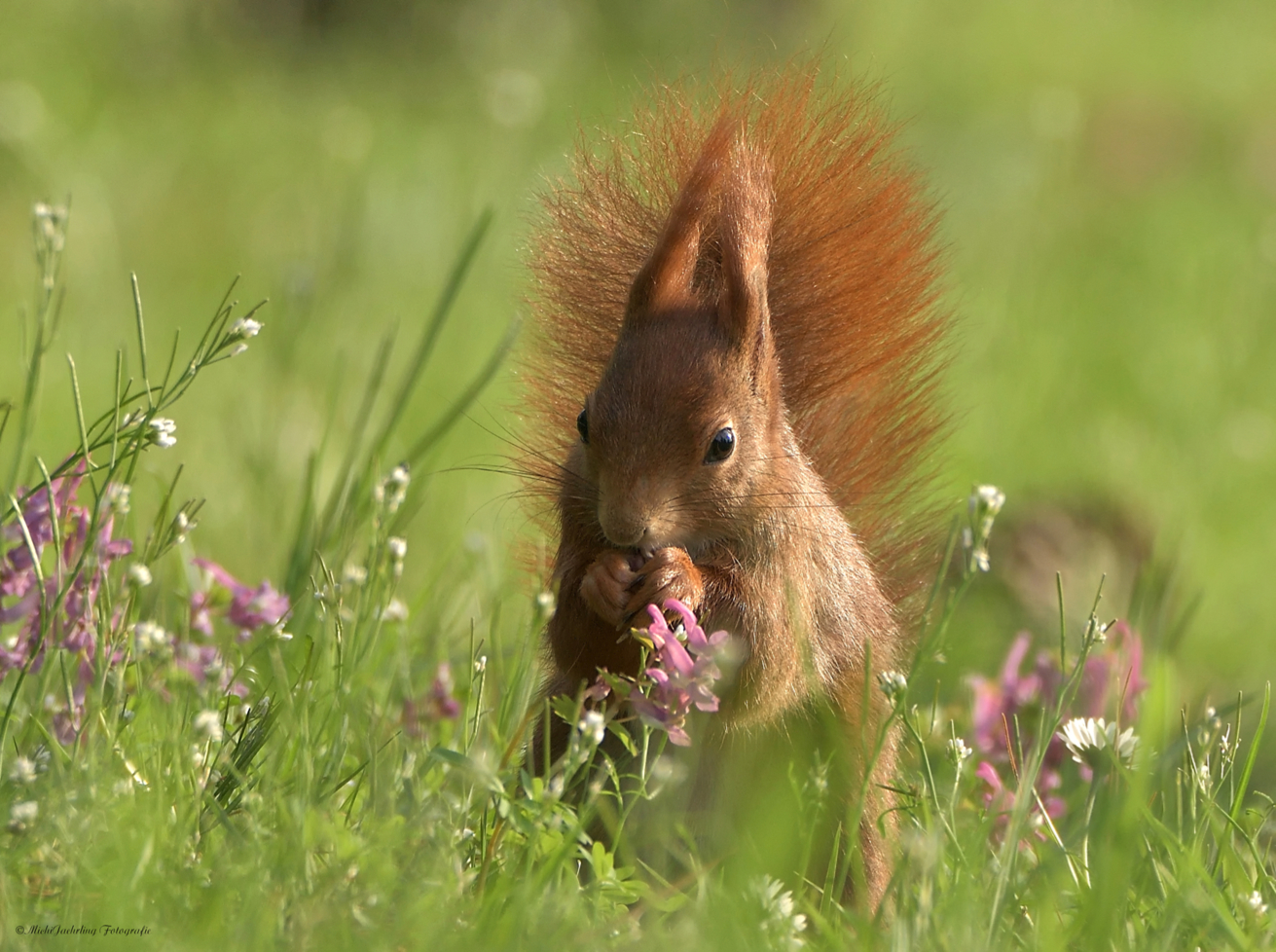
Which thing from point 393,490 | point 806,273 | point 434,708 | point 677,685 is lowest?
point 434,708

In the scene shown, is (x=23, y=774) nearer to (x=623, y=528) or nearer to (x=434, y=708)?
(x=434, y=708)

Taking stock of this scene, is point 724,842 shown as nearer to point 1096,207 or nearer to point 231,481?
point 231,481

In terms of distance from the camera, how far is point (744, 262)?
199 centimetres

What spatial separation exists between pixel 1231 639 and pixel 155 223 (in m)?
4.31

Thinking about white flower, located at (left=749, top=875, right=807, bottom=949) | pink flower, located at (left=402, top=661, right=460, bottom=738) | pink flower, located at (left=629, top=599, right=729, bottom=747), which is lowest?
pink flower, located at (left=402, top=661, right=460, bottom=738)

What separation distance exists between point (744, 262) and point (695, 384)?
0.18m

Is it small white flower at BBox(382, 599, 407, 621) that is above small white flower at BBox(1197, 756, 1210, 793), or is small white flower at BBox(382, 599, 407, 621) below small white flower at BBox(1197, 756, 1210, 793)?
below

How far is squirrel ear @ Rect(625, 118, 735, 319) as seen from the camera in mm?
2006

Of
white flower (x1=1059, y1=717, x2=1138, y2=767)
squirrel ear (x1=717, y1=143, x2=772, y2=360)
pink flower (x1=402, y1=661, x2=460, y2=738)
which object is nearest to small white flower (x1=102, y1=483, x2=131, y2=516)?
pink flower (x1=402, y1=661, x2=460, y2=738)

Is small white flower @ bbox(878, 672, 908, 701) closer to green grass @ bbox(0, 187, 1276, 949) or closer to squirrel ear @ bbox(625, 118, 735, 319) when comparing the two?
green grass @ bbox(0, 187, 1276, 949)

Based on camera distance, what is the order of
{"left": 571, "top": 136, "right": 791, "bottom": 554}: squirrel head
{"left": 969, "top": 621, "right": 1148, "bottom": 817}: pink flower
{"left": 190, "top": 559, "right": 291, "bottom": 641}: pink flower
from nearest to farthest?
{"left": 571, "top": 136, "right": 791, "bottom": 554}: squirrel head, {"left": 190, "top": 559, "right": 291, "bottom": 641}: pink flower, {"left": 969, "top": 621, "right": 1148, "bottom": 817}: pink flower

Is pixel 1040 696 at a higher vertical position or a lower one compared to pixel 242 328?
lower

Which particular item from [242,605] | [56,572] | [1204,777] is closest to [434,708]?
[242,605]

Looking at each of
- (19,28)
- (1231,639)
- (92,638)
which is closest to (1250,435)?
(1231,639)
